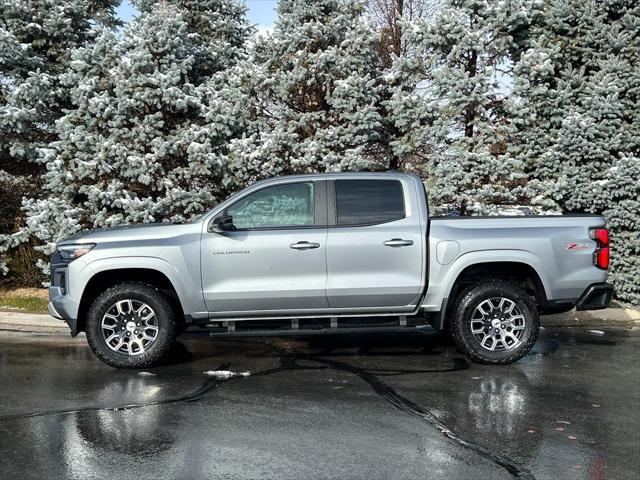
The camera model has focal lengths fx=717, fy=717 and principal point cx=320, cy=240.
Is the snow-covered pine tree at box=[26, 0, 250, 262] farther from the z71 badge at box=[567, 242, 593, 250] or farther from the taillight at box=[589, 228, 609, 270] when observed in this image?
the taillight at box=[589, 228, 609, 270]

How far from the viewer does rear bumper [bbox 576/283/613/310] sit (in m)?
7.37

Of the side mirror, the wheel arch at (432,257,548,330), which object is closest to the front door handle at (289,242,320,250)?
the side mirror

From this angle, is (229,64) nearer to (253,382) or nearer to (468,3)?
(468,3)

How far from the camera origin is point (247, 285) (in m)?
7.20

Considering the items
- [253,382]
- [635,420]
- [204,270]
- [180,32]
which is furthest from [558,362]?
[180,32]

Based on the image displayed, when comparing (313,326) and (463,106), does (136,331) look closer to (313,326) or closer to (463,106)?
(313,326)

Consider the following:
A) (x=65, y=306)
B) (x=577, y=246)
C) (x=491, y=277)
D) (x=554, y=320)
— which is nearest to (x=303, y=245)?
(x=491, y=277)

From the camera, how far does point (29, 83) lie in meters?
11.6

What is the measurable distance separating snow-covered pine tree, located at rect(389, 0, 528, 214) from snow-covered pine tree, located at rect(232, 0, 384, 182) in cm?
60

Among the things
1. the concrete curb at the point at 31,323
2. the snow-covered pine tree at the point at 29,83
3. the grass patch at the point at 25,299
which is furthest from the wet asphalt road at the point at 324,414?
the snow-covered pine tree at the point at 29,83

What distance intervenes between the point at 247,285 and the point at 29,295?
6206 mm

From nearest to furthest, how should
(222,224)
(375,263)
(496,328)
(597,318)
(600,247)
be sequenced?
(222,224), (375,263), (496,328), (600,247), (597,318)

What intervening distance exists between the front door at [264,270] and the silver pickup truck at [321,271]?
0.01 m

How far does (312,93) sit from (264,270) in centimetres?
554
